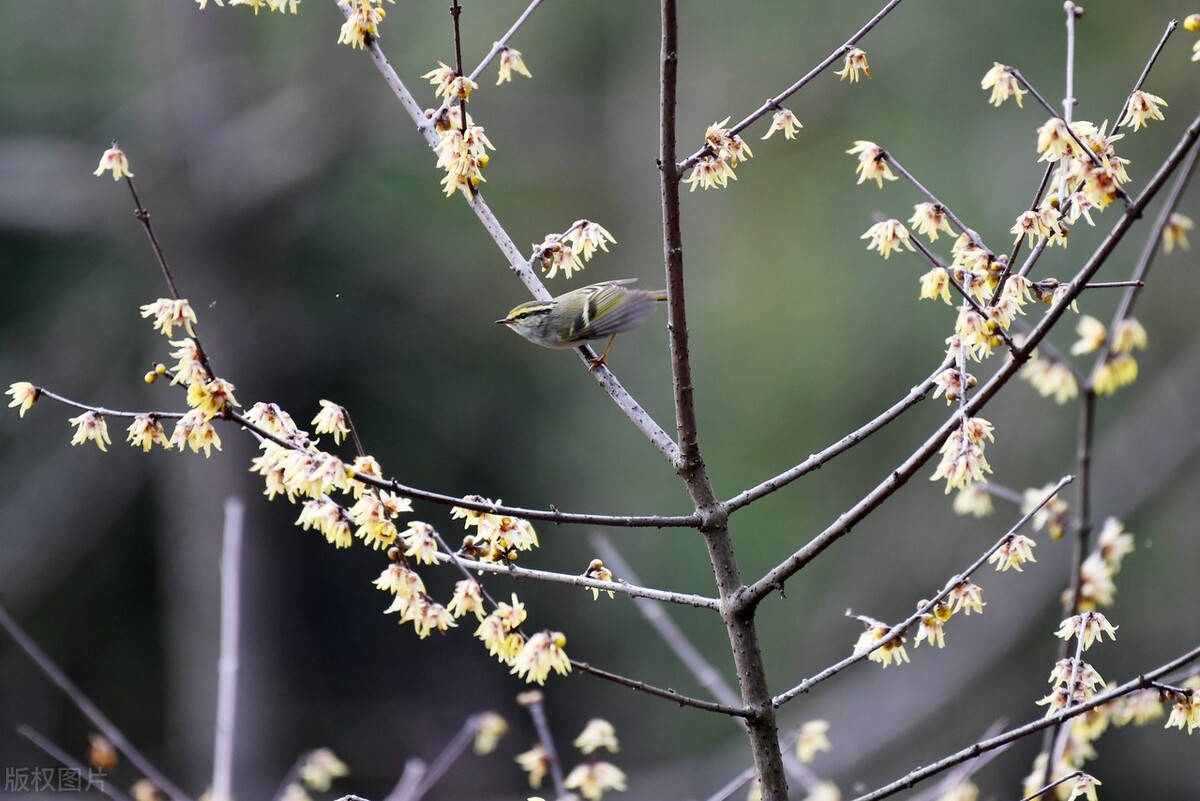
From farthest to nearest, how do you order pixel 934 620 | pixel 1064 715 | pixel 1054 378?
pixel 1054 378, pixel 934 620, pixel 1064 715

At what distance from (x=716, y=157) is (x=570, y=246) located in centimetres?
38

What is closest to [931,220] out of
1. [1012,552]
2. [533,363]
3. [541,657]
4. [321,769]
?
[1012,552]

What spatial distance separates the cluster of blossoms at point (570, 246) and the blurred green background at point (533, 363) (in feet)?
19.6

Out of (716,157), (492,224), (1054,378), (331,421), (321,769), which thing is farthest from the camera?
(321,769)

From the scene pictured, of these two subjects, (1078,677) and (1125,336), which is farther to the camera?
(1125,336)

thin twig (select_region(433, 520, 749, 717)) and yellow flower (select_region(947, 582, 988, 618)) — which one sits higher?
yellow flower (select_region(947, 582, 988, 618))

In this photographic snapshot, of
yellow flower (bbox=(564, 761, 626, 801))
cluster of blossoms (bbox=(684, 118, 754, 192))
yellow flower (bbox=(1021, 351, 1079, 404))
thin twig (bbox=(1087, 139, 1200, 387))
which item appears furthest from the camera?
yellow flower (bbox=(1021, 351, 1079, 404))

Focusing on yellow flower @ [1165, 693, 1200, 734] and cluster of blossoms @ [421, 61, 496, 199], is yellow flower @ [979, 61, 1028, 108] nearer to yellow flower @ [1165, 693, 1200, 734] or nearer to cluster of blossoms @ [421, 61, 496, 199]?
cluster of blossoms @ [421, 61, 496, 199]

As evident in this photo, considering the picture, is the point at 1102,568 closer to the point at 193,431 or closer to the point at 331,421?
the point at 331,421

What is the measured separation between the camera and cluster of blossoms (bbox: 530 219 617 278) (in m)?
2.02

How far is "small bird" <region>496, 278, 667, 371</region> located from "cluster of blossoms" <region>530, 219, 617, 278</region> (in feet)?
0.91

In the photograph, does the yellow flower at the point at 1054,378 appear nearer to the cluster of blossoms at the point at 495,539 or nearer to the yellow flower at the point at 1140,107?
the yellow flower at the point at 1140,107

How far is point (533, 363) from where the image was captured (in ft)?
32.9

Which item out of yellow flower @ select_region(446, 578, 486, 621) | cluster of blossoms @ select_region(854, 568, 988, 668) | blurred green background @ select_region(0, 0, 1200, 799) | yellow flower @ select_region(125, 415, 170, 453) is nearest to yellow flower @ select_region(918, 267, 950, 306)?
cluster of blossoms @ select_region(854, 568, 988, 668)
